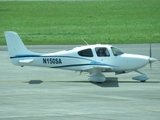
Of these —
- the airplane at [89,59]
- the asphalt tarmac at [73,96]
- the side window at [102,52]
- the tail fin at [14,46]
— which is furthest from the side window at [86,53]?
the tail fin at [14,46]

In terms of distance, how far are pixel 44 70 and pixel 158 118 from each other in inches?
565

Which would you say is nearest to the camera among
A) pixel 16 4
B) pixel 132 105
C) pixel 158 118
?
pixel 158 118

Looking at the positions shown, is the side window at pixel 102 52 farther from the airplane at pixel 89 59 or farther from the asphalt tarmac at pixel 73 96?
the asphalt tarmac at pixel 73 96

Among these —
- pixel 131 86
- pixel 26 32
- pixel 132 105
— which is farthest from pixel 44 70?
pixel 26 32

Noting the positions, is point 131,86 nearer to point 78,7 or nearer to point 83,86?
point 83,86

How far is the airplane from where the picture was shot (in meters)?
30.1

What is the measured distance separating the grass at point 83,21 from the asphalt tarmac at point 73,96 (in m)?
16.7

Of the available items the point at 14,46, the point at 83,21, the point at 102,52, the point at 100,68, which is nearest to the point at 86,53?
the point at 102,52

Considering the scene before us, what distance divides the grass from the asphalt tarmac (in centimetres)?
1670

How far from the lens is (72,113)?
72.9ft

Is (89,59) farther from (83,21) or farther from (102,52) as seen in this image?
(83,21)

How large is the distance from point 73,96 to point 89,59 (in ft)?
15.2

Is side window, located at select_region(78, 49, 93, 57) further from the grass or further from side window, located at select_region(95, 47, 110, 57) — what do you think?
the grass

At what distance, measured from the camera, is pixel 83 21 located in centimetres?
6700
